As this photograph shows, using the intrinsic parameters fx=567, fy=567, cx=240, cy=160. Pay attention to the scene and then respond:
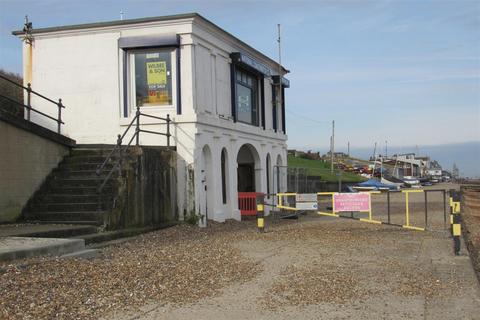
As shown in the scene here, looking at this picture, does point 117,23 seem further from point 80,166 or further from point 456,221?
point 456,221

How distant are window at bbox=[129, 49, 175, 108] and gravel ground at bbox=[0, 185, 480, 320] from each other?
253 inches

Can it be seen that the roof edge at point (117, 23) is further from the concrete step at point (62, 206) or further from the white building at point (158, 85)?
the concrete step at point (62, 206)

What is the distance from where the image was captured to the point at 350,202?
16188mm

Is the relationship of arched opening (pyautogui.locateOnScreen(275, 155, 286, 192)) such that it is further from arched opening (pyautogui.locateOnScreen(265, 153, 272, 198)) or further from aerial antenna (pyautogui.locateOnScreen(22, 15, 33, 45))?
aerial antenna (pyautogui.locateOnScreen(22, 15, 33, 45))

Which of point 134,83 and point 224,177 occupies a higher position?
point 134,83

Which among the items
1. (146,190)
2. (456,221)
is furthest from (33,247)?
(456,221)

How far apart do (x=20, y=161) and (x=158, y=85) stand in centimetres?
561

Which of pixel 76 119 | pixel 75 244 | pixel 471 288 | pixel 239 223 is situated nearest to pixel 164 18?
pixel 76 119

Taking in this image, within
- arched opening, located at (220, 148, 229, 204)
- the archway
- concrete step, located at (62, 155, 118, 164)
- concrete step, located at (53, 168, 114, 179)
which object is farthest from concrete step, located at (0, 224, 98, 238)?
the archway

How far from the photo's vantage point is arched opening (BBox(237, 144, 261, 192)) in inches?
955

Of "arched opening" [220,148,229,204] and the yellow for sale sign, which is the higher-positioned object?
the yellow for sale sign

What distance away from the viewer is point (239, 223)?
64.7 ft

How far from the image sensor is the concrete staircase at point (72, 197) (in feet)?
44.3

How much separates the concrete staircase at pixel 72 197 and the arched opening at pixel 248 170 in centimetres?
975
